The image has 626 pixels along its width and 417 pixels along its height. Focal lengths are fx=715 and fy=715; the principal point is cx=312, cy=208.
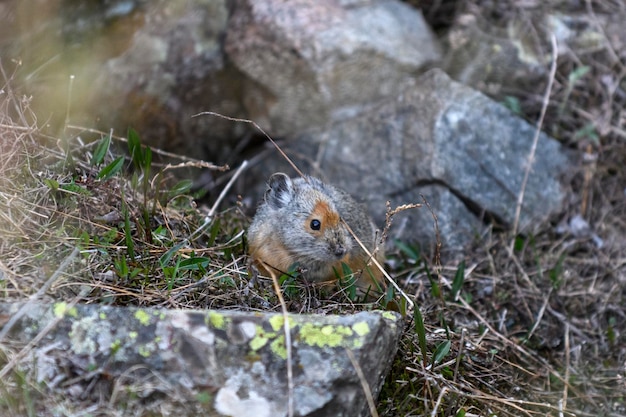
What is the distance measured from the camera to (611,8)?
28.5 feet

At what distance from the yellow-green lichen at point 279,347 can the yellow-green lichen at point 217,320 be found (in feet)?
1.03

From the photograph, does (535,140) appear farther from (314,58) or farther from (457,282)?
(314,58)

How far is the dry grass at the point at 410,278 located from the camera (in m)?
4.68

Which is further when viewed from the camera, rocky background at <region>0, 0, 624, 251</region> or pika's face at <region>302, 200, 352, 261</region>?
rocky background at <region>0, 0, 624, 251</region>

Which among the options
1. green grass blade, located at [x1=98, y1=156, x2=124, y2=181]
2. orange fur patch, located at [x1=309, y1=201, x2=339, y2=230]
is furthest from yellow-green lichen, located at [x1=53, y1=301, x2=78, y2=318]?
orange fur patch, located at [x1=309, y1=201, x2=339, y2=230]

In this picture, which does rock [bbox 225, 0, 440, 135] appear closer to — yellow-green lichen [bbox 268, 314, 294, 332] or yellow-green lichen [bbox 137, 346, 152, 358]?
yellow-green lichen [bbox 268, 314, 294, 332]

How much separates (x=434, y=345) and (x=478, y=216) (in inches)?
97.5

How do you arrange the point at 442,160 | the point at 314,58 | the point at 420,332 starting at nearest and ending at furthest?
the point at 420,332 → the point at 442,160 → the point at 314,58

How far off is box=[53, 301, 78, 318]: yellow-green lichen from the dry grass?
153 millimetres

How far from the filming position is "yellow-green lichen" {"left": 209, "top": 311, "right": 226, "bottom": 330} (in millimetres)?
4211

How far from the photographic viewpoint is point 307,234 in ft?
19.0

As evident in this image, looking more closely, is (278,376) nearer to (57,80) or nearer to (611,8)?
(57,80)

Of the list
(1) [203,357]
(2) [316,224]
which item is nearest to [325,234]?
(2) [316,224]

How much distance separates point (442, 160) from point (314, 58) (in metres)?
1.80
